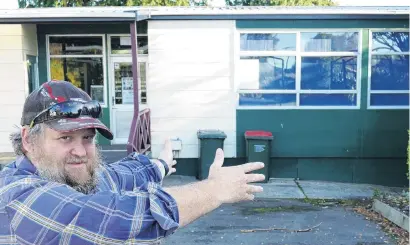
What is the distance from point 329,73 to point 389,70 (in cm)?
134

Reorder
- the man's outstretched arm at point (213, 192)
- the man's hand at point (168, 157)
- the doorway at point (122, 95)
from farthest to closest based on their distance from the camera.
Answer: the doorway at point (122, 95) → the man's hand at point (168, 157) → the man's outstretched arm at point (213, 192)

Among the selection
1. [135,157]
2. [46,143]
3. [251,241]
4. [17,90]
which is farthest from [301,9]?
[46,143]

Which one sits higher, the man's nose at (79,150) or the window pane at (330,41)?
the window pane at (330,41)

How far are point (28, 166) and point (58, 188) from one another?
245 millimetres

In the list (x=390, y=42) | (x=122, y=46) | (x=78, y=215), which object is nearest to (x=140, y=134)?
(x=122, y=46)

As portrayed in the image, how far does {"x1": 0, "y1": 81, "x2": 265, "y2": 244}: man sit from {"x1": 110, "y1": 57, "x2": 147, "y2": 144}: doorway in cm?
893

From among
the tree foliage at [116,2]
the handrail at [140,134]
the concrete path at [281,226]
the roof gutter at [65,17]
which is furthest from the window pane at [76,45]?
the tree foliage at [116,2]

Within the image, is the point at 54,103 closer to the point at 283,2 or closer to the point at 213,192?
the point at 213,192

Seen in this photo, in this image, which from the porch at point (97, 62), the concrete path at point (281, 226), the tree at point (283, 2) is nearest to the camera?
the concrete path at point (281, 226)

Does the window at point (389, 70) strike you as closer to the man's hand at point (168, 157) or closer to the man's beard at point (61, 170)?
the man's hand at point (168, 157)

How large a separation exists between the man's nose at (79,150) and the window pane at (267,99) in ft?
26.2

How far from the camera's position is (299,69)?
9.51 metres

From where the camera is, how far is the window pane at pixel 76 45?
10539mm

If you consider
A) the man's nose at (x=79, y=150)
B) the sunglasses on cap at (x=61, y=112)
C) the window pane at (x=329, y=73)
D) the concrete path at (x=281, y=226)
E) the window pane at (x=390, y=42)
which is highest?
the window pane at (x=390, y=42)
